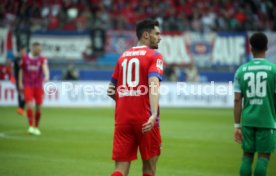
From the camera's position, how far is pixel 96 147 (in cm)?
1320

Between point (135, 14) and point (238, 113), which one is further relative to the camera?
point (135, 14)

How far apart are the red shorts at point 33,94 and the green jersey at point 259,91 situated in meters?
9.26

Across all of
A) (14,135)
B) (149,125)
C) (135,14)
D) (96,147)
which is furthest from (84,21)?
(149,125)

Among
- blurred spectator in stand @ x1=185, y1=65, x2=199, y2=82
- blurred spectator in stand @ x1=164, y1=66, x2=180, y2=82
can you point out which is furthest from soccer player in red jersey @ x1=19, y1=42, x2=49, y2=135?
blurred spectator in stand @ x1=185, y1=65, x2=199, y2=82

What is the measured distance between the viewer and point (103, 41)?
99.9 feet

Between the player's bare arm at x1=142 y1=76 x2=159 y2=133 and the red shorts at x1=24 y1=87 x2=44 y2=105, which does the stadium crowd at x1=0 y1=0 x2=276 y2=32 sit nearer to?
the red shorts at x1=24 y1=87 x2=44 y2=105

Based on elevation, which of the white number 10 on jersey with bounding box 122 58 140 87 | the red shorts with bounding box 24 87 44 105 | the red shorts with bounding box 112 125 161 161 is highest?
the white number 10 on jersey with bounding box 122 58 140 87

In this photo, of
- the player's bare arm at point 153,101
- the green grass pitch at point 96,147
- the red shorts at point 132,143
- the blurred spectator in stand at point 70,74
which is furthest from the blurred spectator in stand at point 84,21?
the player's bare arm at point 153,101

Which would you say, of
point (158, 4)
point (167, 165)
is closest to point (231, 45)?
point (158, 4)

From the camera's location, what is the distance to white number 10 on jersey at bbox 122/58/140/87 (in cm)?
662

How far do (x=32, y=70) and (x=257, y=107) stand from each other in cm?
959

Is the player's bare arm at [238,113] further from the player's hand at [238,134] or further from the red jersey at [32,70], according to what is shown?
the red jersey at [32,70]

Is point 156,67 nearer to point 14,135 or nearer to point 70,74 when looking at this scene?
point 14,135

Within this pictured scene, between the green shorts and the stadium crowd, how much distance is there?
23.5 metres
